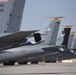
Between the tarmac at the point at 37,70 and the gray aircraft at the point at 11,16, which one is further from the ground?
the gray aircraft at the point at 11,16

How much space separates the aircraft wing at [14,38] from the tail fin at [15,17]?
1.53 metres

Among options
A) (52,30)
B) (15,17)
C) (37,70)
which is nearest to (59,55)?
(52,30)

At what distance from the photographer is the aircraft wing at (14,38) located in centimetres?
1904

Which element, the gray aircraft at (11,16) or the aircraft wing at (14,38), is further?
the gray aircraft at (11,16)

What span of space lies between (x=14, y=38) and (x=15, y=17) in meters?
2.75

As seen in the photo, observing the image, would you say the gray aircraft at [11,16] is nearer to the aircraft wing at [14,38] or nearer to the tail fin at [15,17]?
the tail fin at [15,17]

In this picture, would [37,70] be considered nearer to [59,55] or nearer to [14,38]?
[14,38]

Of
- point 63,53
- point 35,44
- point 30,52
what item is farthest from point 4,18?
point 63,53

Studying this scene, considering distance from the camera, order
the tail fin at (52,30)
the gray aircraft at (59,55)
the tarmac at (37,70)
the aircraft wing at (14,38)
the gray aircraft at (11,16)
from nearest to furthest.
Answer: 1. the aircraft wing at (14,38)
2. the gray aircraft at (11,16)
3. the tarmac at (37,70)
4. the gray aircraft at (59,55)
5. the tail fin at (52,30)

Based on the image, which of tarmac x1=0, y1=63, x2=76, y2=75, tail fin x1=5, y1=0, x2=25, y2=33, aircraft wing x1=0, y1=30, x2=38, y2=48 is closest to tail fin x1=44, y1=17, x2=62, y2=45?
tarmac x1=0, y1=63, x2=76, y2=75

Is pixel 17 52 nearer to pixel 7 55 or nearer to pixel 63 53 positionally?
pixel 7 55

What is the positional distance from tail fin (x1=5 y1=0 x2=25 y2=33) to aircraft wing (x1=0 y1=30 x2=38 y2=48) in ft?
5.03

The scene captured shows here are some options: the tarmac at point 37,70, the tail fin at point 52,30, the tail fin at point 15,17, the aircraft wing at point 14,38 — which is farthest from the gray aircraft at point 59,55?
the aircraft wing at point 14,38

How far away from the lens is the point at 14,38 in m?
20.0
